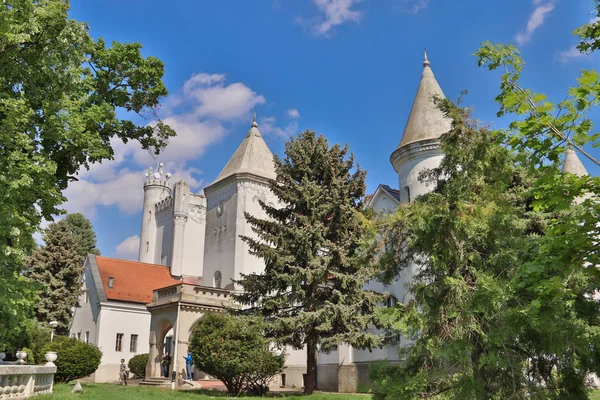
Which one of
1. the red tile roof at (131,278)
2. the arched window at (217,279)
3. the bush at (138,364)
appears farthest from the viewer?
the red tile roof at (131,278)

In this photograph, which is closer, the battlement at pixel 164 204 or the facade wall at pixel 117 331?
the facade wall at pixel 117 331

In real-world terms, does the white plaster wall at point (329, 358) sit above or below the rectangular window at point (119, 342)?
below

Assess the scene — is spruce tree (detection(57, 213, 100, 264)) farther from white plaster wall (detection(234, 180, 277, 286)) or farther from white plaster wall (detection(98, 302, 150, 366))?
white plaster wall (detection(234, 180, 277, 286))

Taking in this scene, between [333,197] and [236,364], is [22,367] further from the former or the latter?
[333,197]

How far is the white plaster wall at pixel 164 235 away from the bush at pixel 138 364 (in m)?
13.5

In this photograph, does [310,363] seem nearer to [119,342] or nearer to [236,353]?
[236,353]

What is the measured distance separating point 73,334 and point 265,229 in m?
25.2

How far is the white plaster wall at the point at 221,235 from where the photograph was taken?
36.5 metres

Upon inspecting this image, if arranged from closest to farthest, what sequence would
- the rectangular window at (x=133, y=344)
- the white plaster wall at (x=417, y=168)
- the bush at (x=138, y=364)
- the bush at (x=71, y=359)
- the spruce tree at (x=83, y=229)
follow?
the white plaster wall at (x=417, y=168) → the bush at (x=71, y=359) → the bush at (x=138, y=364) → the rectangular window at (x=133, y=344) → the spruce tree at (x=83, y=229)

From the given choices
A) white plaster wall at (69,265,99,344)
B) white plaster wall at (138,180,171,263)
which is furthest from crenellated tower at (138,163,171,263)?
white plaster wall at (69,265,99,344)

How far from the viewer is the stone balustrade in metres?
10.6

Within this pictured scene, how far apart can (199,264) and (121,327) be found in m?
10.5

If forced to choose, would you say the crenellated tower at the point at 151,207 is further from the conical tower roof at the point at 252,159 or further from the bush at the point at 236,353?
the bush at the point at 236,353

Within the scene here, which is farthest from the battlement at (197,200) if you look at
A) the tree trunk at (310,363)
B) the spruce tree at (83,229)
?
the tree trunk at (310,363)
